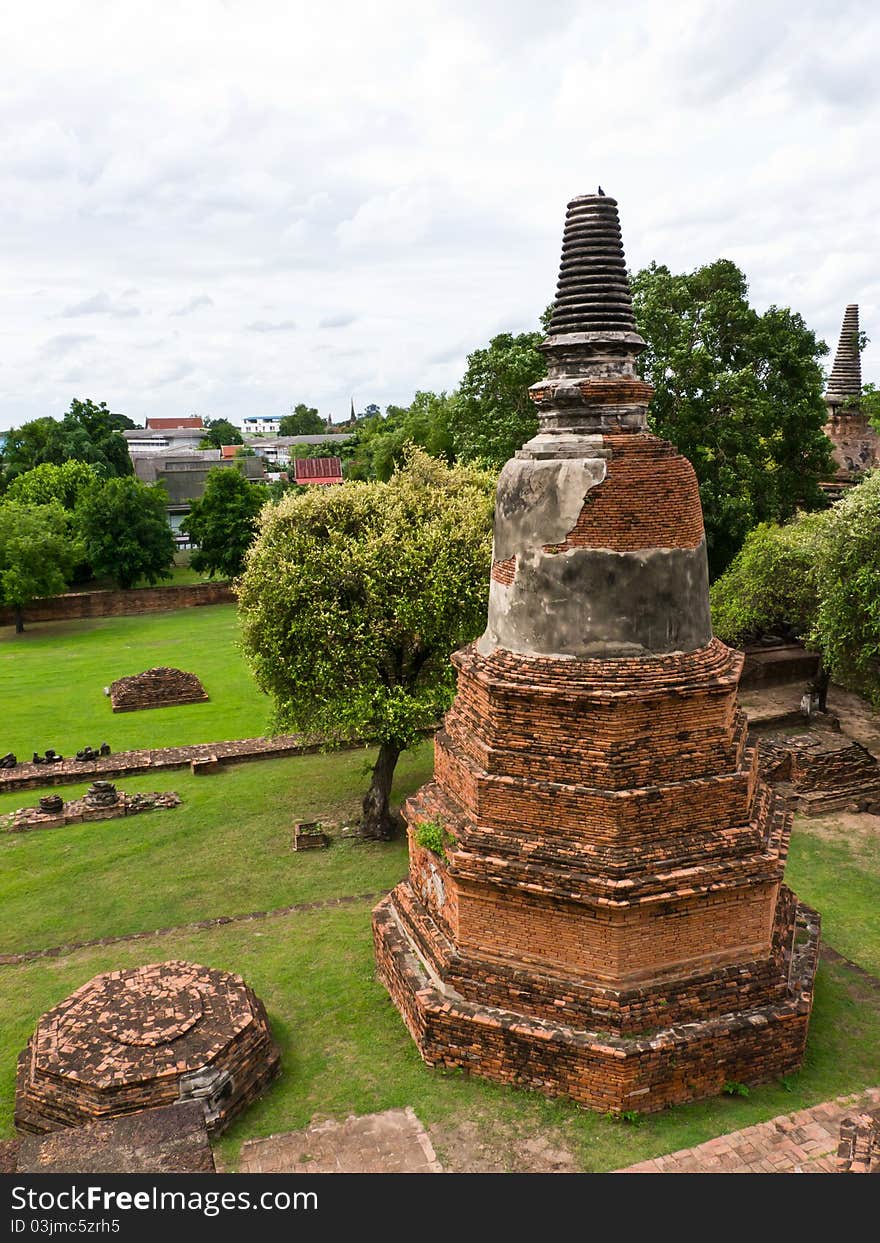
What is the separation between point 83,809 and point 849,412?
103ft

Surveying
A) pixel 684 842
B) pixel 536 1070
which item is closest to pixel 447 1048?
pixel 536 1070

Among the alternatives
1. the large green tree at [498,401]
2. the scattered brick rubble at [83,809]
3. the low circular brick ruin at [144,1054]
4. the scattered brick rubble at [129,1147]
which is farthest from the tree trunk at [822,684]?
the scattered brick rubble at [129,1147]

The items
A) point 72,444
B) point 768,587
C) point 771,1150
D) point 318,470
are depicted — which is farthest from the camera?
point 318,470

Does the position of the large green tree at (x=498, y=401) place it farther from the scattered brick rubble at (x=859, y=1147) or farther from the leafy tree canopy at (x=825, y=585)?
the scattered brick rubble at (x=859, y=1147)

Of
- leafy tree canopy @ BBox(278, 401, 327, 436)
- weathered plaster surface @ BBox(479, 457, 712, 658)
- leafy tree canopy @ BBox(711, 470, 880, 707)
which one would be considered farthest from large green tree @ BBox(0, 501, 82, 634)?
leafy tree canopy @ BBox(278, 401, 327, 436)

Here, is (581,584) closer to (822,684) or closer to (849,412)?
(822,684)

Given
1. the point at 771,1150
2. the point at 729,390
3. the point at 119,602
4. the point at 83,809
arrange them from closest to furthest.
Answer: the point at 771,1150
the point at 83,809
the point at 729,390
the point at 119,602

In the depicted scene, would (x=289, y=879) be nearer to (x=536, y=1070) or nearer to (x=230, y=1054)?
(x=230, y=1054)

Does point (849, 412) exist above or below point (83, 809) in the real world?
above

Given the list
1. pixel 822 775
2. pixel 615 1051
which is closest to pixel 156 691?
pixel 822 775

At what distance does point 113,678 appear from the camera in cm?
2958

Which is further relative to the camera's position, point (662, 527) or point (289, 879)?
point (289, 879)
